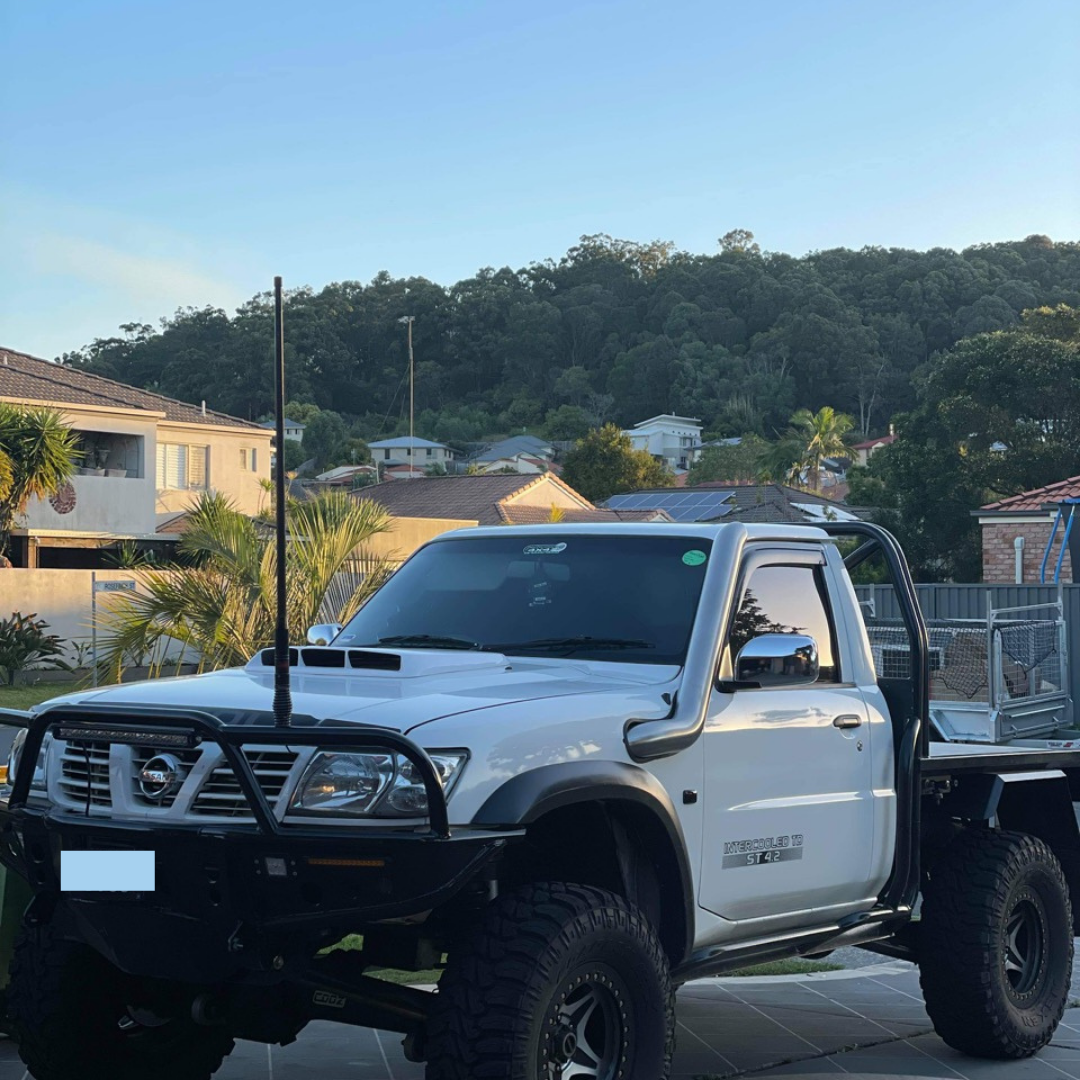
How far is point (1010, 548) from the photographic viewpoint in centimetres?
3731

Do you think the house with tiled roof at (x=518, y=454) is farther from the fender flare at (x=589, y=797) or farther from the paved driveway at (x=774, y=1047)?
the fender flare at (x=589, y=797)

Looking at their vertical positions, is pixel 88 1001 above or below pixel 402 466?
below

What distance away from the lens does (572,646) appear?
563 centimetres

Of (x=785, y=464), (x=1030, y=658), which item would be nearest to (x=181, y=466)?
(x=1030, y=658)

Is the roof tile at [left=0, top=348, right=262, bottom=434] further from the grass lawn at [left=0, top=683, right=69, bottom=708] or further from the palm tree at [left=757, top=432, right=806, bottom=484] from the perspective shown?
the palm tree at [left=757, top=432, right=806, bottom=484]

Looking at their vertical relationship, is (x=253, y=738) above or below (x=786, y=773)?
above

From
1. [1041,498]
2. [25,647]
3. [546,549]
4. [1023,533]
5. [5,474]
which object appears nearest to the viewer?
[546,549]

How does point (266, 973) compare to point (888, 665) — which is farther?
point (888, 665)

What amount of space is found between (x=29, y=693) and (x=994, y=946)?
23558mm

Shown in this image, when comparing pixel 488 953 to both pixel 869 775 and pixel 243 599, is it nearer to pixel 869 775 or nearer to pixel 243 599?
pixel 869 775

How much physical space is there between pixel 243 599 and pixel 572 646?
10454 millimetres

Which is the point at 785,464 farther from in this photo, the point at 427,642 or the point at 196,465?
the point at 427,642

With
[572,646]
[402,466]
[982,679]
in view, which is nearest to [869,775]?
[572,646]

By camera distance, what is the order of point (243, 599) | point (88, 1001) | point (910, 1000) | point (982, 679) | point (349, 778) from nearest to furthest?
point (349, 778) < point (88, 1001) < point (910, 1000) < point (243, 599) < point (982, 679)
